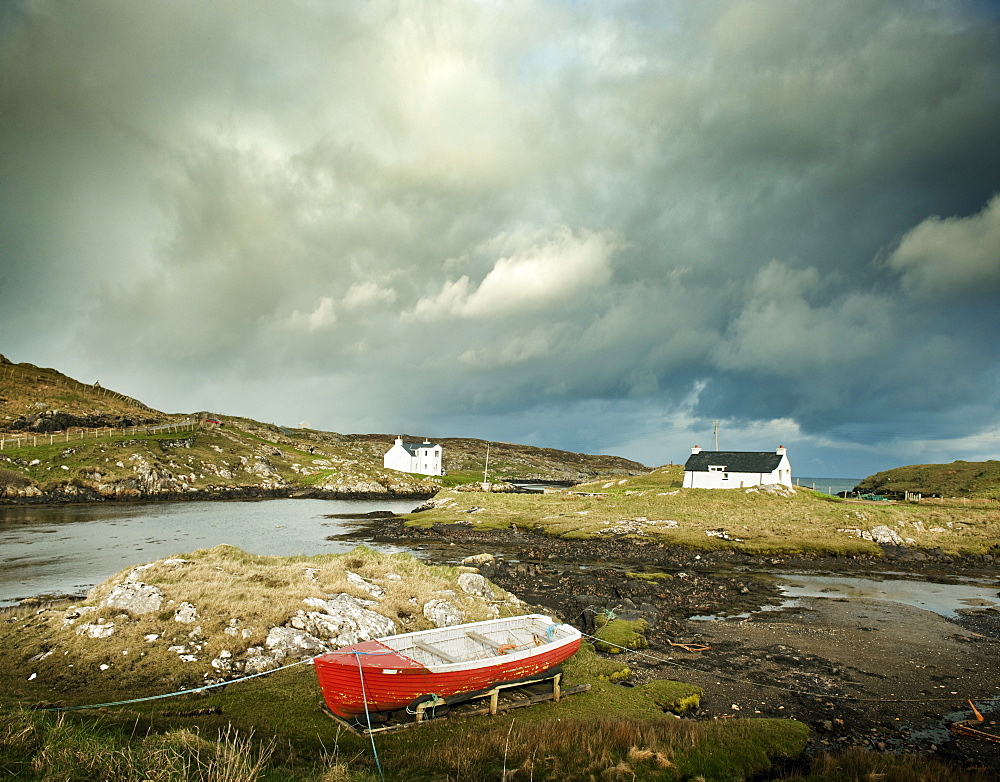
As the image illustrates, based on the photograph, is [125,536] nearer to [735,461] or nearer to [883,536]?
[883,536]

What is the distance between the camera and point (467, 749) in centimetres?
1190

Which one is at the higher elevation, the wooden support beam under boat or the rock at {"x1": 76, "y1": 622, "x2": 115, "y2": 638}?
the rock at {"x1": 76, "y1": 622, "x2": 115, "y2": 638}

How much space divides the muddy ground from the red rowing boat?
4.35 m

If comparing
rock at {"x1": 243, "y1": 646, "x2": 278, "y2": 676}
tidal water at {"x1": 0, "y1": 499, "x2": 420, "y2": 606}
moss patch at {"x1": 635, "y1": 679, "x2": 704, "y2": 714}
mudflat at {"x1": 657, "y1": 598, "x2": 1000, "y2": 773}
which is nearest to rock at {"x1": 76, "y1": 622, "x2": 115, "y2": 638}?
rock at {"x1": 243, "y1": 646, "x2": 278, "y2": 676}

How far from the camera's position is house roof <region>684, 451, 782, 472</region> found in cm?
→ 8675

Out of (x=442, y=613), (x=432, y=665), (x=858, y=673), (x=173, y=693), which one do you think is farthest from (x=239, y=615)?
(x=858, y=673)

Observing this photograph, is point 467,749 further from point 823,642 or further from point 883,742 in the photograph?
point 823,642

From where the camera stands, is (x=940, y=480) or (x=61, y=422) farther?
(x=940, y=480)

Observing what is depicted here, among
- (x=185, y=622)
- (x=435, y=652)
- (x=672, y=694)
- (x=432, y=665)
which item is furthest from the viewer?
(x=185, y=622)

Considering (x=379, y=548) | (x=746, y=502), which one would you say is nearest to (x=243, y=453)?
(x=379, y=548)

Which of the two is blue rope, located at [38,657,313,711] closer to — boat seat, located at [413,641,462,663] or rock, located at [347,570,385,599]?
boat seat, located at [413,641,462,663]

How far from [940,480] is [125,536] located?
154567 millimetres

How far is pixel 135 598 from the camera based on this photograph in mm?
18297

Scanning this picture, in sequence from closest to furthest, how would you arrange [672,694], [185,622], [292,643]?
[672,694]
[185,622]
[292,643]
